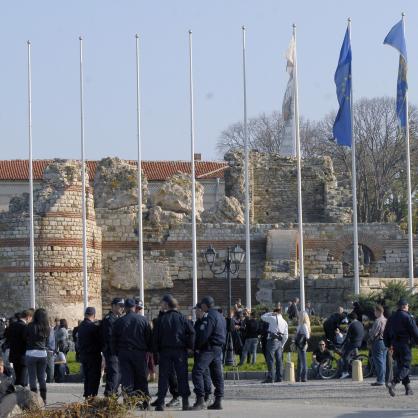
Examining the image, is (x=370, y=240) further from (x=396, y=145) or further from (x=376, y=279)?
(x=396, y=145)

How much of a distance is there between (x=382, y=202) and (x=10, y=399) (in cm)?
4756

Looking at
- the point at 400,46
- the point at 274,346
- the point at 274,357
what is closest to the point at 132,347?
the point at 274,346

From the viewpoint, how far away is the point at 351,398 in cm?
2372

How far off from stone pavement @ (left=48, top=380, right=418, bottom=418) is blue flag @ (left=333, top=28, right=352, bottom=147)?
44.0 feet

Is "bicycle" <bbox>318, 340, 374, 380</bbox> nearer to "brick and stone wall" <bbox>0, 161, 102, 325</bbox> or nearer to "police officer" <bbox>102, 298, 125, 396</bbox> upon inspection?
"police officer" <bbox>102, 298, 125, 396</bbox>

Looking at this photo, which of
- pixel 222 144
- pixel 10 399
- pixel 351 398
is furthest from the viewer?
pixel 222 144

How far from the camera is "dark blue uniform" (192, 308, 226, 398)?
21.8 metres

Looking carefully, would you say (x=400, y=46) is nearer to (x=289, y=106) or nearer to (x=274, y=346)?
(x=289, y=106)

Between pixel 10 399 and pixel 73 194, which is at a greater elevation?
pixel 73 194

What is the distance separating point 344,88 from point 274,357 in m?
13.7

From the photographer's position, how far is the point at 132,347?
21.2 m

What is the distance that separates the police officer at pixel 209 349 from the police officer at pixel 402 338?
2850 mm

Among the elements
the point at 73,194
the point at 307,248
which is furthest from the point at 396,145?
the point at 73,194

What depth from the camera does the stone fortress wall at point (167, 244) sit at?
4681 cm
